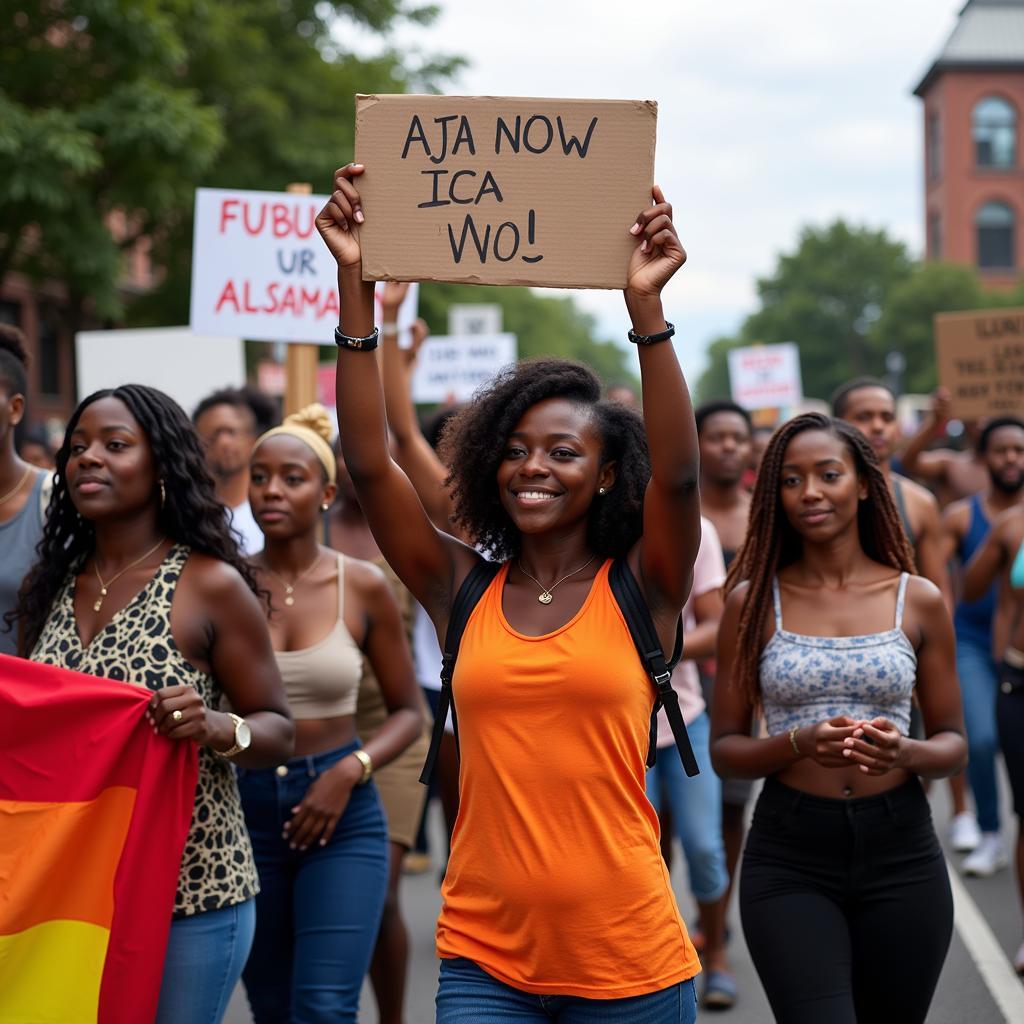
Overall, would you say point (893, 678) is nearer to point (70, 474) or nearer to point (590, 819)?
point (590, 819)

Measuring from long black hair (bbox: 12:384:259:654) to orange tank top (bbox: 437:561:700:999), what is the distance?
91 cm

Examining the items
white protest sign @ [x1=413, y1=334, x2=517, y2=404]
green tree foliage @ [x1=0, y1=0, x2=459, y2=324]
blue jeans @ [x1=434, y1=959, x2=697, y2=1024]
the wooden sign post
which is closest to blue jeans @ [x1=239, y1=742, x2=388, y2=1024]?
blue jeans @ [x1=434, y1=959, x2=697, y2=1024]

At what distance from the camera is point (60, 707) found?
3605mm

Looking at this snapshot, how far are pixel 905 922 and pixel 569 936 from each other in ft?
3.69

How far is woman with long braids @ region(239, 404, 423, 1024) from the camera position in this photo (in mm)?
4406

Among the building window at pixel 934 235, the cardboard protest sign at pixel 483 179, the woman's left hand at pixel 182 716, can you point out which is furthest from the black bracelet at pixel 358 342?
the building window at pixel 934 235

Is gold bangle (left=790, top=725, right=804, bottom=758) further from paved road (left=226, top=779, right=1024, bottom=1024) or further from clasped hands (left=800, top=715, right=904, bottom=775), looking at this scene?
paved road (left=226, top=779, right=1024, bottom=1024)

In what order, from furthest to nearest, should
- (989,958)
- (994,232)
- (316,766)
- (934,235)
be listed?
(934,235), (994,232), (989,958), (316,766)

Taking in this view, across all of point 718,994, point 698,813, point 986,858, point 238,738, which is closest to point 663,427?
point 238,738

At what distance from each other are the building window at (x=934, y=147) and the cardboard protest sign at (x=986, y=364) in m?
68.0

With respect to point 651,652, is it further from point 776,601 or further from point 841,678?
point 776,601

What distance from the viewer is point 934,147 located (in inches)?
2953

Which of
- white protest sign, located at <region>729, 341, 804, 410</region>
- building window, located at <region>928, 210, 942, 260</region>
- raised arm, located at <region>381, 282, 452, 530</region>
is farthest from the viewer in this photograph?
building window, located at <region>928, 210, 942, 260</region>

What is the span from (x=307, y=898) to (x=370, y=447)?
1585 mm
